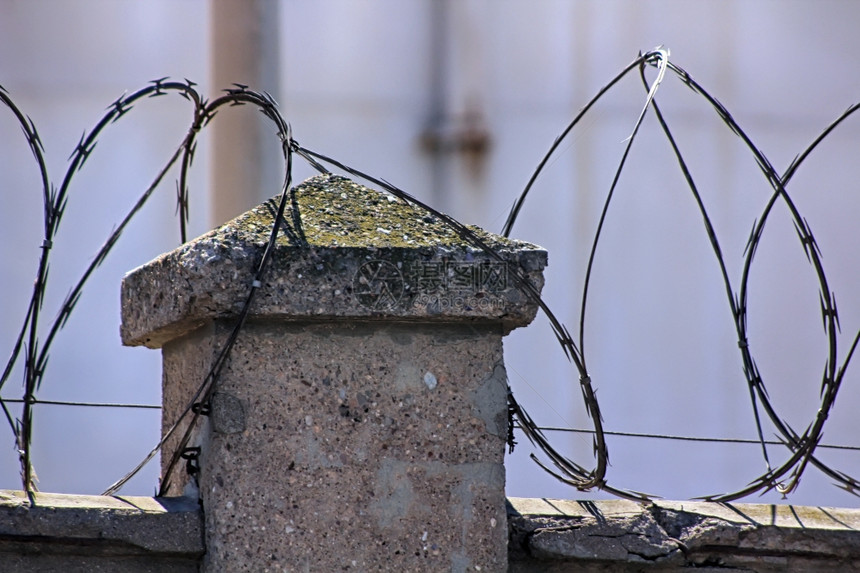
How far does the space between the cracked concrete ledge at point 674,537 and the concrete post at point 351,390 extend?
177 millimetres

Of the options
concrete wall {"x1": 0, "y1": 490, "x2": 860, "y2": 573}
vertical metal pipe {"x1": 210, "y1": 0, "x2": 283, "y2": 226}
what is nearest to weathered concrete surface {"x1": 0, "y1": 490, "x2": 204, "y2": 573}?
concrete wall {"x1": 0, "y1": 490, "x2": 860, "y2": 573}

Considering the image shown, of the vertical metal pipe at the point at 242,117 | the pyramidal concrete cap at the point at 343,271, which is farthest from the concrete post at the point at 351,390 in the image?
the vertical metal pipe at the point at 242,117

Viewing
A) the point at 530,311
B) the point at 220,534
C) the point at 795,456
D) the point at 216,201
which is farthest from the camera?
the point at 216,201

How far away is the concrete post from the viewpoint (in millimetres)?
2148

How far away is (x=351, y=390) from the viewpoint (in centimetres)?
222

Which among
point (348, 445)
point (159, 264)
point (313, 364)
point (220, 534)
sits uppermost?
point (159, 264)

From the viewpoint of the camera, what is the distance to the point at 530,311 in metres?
2.27

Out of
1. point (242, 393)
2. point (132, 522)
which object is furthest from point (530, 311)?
point (132, 522)

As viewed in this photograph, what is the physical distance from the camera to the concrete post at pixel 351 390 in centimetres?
215

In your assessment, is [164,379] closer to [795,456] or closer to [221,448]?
[221,448]

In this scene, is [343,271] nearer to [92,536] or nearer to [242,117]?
[92,536]

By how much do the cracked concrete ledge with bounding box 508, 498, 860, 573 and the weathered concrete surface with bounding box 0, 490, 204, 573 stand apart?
2.49ft

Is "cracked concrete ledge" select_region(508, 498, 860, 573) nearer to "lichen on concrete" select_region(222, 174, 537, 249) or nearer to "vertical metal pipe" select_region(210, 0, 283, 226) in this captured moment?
"lichen on concrete" select_region(222, 174, 537, 249)

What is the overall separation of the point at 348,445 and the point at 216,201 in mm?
3390
